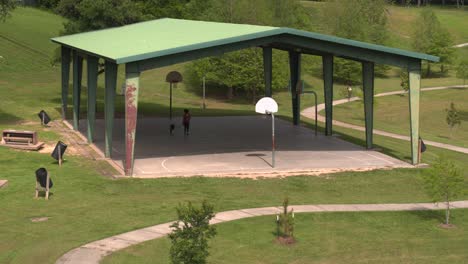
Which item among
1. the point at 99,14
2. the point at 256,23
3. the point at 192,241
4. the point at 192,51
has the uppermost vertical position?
the point at 99,14

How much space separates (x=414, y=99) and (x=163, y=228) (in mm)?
18034

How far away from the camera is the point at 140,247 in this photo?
19.6 meters

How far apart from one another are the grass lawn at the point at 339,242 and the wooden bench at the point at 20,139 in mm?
17132

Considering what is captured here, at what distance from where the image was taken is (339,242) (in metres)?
21.1

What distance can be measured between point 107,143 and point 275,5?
2292 inches

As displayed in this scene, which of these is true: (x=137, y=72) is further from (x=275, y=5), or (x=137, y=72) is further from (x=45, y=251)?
(x=275, y=5)

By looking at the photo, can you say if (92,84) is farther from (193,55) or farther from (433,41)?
(433,41)

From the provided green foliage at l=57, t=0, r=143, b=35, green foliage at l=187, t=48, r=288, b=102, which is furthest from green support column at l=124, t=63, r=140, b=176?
green foliage at l=187, t=48, r=288, b=102

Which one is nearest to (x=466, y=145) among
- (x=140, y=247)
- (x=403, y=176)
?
(x=403, y=176)

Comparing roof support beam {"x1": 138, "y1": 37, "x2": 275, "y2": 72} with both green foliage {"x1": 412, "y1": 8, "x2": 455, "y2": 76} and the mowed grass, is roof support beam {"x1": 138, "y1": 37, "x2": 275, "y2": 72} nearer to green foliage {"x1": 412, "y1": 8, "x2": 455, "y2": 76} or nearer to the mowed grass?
the mowed grass

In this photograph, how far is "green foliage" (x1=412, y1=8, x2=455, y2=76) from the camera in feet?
364

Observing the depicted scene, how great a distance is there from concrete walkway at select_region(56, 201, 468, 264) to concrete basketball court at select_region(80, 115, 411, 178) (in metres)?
6.48

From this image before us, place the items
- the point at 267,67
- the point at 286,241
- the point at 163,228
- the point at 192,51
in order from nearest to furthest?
the point at 286,241, the point at 163,228, the point at 192,51, the point at 267,67

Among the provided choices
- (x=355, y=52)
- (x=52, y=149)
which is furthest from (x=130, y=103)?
(x=355, y=52)
